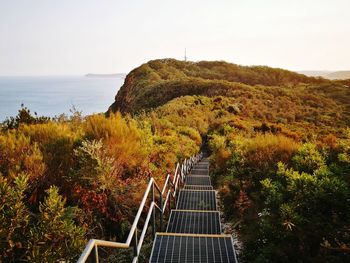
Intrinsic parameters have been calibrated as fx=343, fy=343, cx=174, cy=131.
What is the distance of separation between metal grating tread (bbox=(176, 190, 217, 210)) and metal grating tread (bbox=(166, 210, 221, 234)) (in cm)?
104

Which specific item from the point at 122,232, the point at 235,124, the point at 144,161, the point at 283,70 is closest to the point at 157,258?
the point at 122,232

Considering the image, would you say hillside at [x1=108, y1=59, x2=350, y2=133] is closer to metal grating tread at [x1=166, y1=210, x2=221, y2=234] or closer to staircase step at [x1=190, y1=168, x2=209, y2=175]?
staircase step at [x1=190, y1=168, x2=209, y2=175]

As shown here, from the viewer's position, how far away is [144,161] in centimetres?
833

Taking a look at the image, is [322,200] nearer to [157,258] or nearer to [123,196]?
[157,258]

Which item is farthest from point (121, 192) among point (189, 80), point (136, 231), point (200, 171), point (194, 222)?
point (189, 80)

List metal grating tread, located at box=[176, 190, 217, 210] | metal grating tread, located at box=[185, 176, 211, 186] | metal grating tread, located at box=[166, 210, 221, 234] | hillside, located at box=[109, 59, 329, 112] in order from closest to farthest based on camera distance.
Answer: metal grating tread, located at box=[166, 210, 221, 234], metal grating tread, located at box=[176, 190, 217, 210], metal grating tread, located at box=[185, 176, 211, 186], hillside, located at box=[109, 59, 329, 112]

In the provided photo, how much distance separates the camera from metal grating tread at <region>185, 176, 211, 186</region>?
13258mm

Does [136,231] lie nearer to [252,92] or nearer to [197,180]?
[197,180]

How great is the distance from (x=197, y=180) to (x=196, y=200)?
423 cm

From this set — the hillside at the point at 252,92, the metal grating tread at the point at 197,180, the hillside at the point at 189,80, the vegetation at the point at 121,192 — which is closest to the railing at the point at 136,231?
the vegetation at the point at 121,192

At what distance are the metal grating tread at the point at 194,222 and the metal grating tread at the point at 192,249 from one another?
1107 millimetres

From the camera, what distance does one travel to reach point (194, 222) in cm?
741

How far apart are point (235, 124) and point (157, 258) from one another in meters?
23.4

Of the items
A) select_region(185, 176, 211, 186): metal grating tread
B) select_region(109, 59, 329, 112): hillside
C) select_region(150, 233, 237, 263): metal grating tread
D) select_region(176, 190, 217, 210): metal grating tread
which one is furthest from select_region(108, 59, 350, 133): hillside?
select_region(150, 233, 237, 263): metal grating tread
